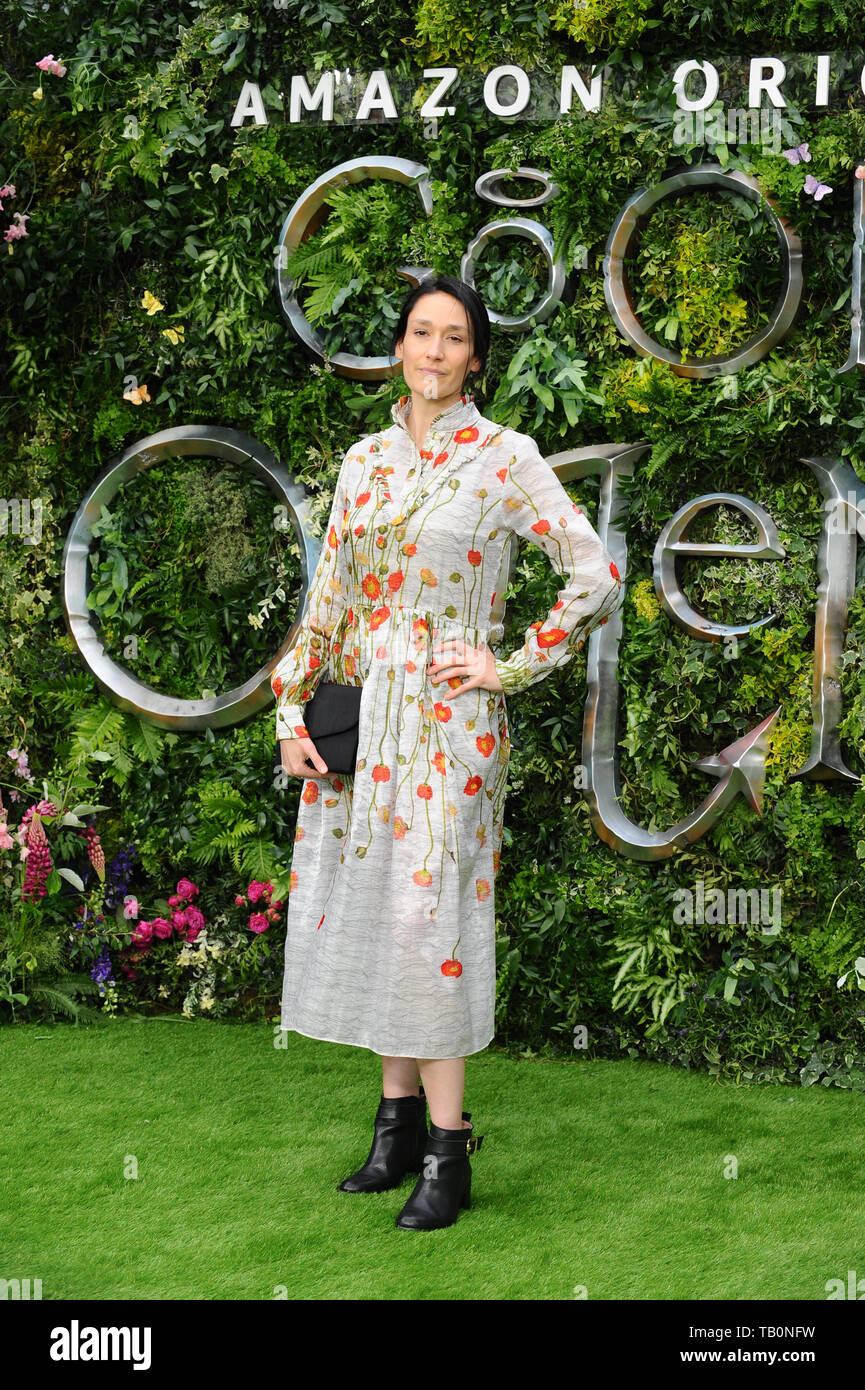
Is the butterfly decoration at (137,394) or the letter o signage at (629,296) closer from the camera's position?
the letter o signage at (629,296)

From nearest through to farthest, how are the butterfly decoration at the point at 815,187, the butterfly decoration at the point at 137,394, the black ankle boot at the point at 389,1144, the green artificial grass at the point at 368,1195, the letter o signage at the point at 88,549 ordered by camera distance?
the green artificial grass at the point at 368,1195, the black ankle boot at the point at 389,1144, the butterfly decoration at the point at 815,187, the letter o signage at the point at 88,549, the butterfly decoration at the point at 137,394

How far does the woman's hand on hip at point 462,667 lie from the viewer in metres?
3.21

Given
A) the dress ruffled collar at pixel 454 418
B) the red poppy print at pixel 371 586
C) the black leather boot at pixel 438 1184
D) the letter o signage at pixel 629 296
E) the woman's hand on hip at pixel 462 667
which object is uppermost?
the letter o signage at pixel 629 296

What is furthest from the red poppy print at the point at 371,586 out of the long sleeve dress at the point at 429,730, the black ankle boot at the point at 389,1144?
the black ankle boot at the point at 389,1144

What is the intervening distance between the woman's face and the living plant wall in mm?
1292

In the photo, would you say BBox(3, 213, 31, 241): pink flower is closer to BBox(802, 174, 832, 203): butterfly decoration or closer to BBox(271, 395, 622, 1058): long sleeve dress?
BBox(271, 395, 622, 1058): long sleeve dress

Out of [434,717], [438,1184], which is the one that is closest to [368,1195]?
[438,1184]

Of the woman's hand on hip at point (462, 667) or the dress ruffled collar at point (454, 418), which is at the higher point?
the dress ruffled collar at point (454, 418)

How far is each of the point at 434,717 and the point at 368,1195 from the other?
120 centimetres

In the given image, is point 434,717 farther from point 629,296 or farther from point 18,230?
point 18,230

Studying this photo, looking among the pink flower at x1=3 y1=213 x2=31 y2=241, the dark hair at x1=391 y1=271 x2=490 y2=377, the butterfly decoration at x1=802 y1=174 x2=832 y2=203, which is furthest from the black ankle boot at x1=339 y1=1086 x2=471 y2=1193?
the butterfly decoration at x1=802 y1=174 x2=832 y2=203

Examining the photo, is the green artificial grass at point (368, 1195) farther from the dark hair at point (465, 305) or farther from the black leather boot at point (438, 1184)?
the dark hair at point (465, 305)

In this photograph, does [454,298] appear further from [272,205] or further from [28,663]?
[28,663]

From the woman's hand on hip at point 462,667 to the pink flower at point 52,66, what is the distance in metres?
2.99
